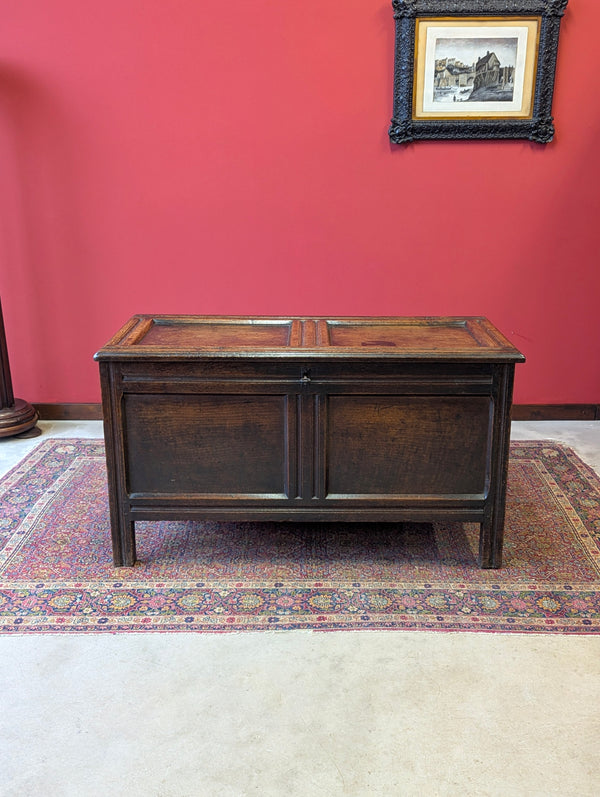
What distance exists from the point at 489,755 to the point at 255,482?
53.1 inches

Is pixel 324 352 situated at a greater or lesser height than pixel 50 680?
greater

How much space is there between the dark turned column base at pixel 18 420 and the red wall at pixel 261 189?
27 centimetres

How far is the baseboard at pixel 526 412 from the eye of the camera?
487 centimetres

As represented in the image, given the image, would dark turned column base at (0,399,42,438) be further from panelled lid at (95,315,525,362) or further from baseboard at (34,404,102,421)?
panelled lid at (95,315,525,362)

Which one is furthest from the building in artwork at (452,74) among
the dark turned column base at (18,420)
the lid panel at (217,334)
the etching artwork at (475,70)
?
the dark turned column base at (18,420)

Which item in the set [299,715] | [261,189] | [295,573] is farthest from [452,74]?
[299,715]

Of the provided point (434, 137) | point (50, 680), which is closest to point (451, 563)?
point (50, 680)

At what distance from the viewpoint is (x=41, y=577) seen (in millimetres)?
3098

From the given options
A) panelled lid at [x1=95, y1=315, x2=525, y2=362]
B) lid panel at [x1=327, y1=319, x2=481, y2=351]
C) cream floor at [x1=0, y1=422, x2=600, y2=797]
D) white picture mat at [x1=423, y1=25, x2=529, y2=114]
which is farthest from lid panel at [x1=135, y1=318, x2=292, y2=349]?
white picture mat at [x1=423, y1=25, x2=529, y2=114]

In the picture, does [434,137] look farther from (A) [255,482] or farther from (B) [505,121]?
(A) [255,482]

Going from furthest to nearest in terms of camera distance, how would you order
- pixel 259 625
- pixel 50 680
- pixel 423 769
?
pixel 259 625
pixel 50 680
pixel 423 769

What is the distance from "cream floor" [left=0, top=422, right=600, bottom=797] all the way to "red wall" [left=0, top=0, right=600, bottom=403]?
8.05 ft

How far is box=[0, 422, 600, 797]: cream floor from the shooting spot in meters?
2.09

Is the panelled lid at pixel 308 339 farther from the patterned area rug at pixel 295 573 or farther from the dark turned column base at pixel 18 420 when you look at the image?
the dark turned column base at pixel 18 420
